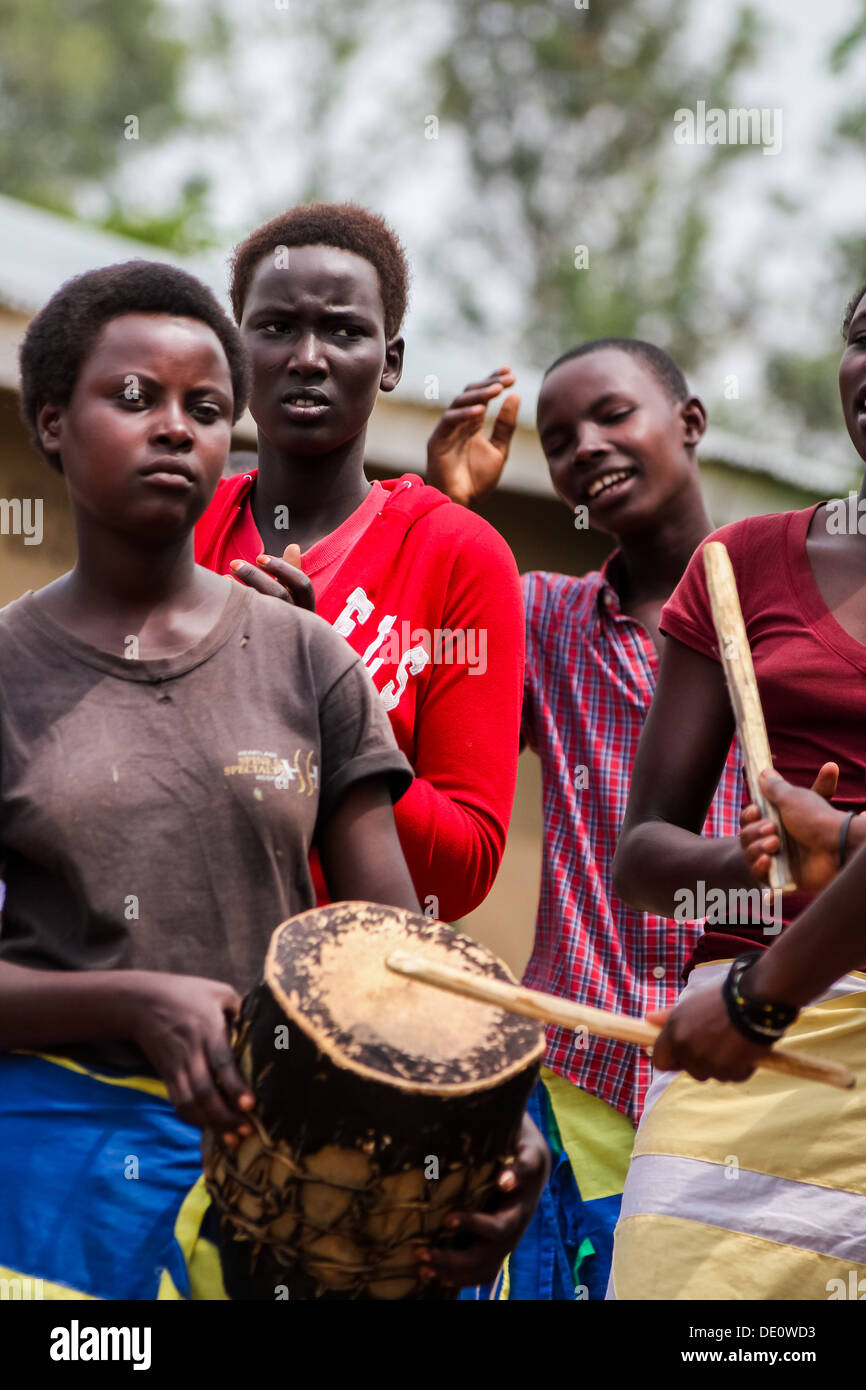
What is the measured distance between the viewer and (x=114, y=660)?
7.83 ft

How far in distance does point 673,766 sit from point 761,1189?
2.44 feet

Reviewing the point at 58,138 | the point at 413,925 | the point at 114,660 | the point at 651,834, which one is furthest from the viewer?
the point at 58,138

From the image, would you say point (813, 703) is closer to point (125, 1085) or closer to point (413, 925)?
point (413, 925)

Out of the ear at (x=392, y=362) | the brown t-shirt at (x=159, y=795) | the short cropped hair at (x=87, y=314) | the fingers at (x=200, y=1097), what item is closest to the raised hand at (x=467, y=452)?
the ear at (x=392, y=362)

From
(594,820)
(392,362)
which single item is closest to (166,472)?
(392,362)

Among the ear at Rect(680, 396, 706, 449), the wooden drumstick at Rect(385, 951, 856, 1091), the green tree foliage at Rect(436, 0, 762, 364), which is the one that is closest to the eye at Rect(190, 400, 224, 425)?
the wooden drumstick at Rect(385, 951, 856, 1091)

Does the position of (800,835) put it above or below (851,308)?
below

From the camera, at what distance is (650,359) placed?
14.9ft

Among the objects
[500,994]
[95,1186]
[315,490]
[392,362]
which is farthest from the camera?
[392,362]

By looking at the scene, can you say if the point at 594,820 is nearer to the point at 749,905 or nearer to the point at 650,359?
the point at 749,905

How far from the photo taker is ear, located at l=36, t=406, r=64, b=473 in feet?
8.20

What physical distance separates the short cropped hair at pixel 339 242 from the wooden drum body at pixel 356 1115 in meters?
1.63

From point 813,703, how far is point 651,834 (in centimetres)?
38

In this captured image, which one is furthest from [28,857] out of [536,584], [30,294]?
[30,294]
